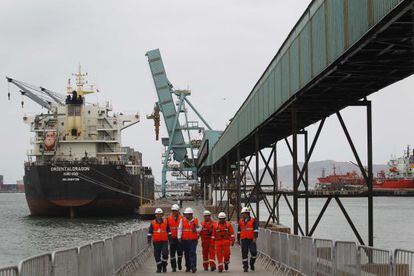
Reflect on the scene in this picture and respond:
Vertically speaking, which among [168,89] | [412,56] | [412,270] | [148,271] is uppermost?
[168,89]

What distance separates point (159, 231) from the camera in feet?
57.0

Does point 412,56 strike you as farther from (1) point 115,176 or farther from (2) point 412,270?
(1) point 115,176

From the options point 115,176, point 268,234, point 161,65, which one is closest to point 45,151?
point 115,176

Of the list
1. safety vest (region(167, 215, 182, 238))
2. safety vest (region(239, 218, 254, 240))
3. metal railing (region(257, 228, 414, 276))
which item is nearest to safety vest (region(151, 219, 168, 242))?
safety vest (region(167, 215, 182, 238))

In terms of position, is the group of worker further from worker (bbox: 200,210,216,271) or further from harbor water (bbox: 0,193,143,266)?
harbor water (bbox: 0,193,143,266)

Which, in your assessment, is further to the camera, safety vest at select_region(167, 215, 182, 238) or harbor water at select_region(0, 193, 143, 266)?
harbor water at select_region(0, 193, 143, 266)

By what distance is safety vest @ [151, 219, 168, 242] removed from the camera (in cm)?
1731

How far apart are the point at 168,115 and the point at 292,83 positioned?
76.6 metres

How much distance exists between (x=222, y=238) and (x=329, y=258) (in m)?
5.35

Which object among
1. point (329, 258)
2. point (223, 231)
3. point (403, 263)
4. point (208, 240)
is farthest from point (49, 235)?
point (403, 263)

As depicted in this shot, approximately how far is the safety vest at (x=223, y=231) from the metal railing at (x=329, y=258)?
1.28m

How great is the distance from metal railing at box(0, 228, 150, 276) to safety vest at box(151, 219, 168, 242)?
0.85 metres

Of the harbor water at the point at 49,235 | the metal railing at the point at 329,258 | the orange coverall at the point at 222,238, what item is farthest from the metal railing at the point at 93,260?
the harbor water at the point at 49,235

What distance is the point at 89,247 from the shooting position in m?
13.0
